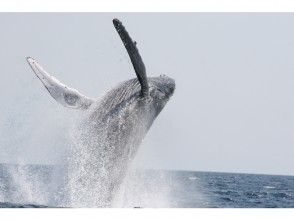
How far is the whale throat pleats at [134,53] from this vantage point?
754cm

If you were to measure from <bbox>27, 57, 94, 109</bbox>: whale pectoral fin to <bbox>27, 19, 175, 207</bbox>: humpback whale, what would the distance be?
0.11 meters

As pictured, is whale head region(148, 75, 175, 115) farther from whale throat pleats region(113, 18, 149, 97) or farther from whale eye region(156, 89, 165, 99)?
whale throat pleats region(113, 18, 149, 97)

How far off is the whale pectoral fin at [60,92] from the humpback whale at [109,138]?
107mm

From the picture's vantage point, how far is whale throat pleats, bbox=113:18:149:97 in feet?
24.7

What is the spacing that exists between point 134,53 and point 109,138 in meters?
1.25

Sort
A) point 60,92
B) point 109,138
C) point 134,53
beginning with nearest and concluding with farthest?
point 134,53 < point 109,138 < point 60,92

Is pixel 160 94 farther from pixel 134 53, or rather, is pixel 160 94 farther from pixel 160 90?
pixel 134 53

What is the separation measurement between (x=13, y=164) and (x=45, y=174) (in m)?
2.24

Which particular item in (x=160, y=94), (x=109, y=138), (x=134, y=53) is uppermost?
(x=134, y=53)

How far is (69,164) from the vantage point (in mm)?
8305

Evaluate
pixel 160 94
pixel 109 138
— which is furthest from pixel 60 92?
pixel 160 94

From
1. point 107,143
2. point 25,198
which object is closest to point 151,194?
point 25,198

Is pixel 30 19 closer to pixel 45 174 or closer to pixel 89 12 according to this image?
pixel 89 12

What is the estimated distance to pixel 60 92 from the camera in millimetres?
8719
